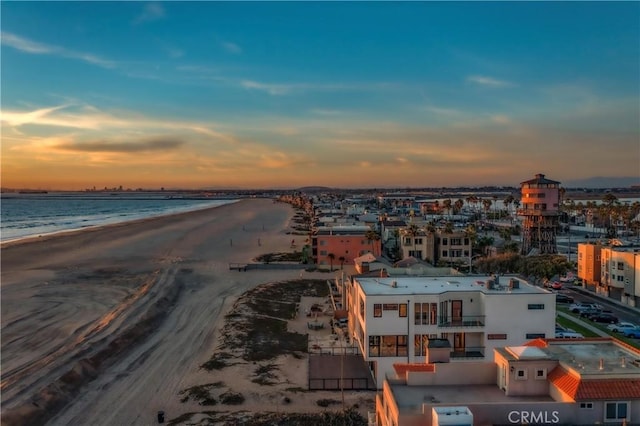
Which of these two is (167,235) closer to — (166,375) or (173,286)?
(173,286)

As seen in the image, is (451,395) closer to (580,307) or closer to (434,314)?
(434,314)

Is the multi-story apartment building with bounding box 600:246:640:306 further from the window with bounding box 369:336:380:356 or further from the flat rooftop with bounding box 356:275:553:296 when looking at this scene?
the window with bounding box 369:336:380:356

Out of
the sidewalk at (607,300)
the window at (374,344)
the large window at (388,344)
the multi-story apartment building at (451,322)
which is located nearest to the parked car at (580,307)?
the sidewalk at (607,300)

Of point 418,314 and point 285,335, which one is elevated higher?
point 418,314

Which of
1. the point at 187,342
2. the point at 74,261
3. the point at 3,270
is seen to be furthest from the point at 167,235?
the point at 187,342

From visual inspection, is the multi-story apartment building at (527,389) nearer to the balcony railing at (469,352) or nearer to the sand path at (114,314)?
the balcony railing at (469,352)

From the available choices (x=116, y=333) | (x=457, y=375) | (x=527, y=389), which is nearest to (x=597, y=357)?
(x=527, y=389)

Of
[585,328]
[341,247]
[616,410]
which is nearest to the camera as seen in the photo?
[616,410]

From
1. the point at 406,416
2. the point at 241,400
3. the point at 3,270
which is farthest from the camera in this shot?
the point at 3,270
